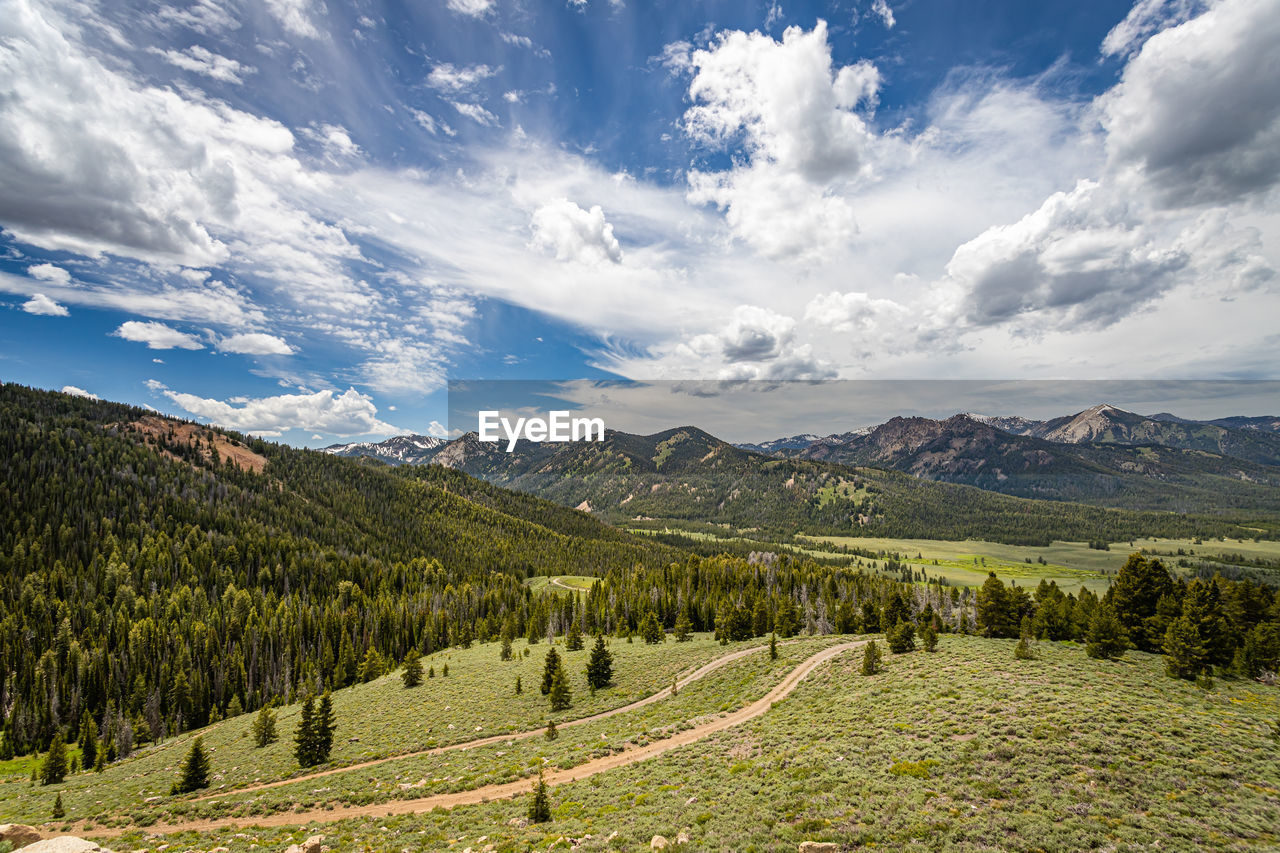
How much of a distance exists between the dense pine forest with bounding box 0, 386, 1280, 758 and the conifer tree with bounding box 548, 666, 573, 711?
31008 mm

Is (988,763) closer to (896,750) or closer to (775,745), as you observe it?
(896,750)

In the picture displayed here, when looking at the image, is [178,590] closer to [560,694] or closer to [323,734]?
[323,734]

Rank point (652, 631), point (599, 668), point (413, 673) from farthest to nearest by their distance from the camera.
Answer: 1. point (652, 631)
2. point (413, 673)
3. point (599, 668)

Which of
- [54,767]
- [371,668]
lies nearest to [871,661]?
[371,668]

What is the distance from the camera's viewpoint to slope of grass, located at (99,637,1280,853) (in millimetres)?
19031

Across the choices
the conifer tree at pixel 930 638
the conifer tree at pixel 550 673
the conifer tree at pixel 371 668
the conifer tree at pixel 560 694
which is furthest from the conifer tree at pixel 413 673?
the conifer tree at pixel 930 638

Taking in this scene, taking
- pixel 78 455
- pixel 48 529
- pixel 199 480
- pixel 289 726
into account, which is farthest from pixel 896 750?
pixel 78 455

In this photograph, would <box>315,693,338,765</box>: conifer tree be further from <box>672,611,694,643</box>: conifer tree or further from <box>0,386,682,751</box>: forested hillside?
<box>0,386,682,751</box>: forested hillside

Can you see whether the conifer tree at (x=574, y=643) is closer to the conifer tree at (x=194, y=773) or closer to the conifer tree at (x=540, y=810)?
the conifer tree at (x=194, y=773)

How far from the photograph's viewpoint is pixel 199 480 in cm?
18738

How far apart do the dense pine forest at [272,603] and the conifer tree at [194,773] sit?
49144 mm

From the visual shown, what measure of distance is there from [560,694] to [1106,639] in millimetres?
56295

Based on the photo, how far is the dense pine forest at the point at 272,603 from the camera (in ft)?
181

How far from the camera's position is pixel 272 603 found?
130 meters
